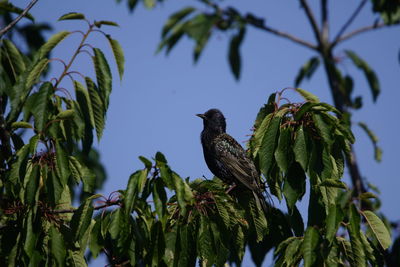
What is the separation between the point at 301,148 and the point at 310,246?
918mm

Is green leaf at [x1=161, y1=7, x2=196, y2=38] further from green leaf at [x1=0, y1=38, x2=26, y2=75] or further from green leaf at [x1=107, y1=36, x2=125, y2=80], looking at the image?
green leaf at [x1=0, y1=38, x2=26, y2=75]

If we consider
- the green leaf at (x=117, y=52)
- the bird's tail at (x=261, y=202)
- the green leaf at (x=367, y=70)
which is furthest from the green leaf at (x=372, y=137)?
the green leaf at (x=117, y=52)

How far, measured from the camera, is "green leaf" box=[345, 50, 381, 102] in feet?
24.2

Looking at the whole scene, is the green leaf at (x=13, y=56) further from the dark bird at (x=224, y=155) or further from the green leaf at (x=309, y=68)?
the green leaf at (x=309, y=68)

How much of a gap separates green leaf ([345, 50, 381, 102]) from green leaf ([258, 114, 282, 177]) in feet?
9.80

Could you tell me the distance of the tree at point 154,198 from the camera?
420 cm

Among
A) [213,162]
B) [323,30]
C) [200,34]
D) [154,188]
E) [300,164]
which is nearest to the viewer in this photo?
[154,188]

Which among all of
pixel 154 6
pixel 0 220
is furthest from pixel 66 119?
pixel 154 6

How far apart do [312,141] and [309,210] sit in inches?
21.5

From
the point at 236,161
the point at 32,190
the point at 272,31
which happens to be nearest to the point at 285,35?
the point at 272,31

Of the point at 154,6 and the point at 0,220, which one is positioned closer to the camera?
the point at 0,220

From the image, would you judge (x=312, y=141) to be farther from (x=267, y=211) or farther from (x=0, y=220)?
(x=0, y=220)

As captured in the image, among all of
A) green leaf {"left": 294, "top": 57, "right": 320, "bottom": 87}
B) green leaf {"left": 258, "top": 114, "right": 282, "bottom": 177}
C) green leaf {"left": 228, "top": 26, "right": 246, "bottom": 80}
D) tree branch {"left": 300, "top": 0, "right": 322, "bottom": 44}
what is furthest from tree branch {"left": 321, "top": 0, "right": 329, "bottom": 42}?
green leaf {"left": 258, "top": 114, "right": 282, "bottom": 177}

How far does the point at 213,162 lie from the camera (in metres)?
8.48
